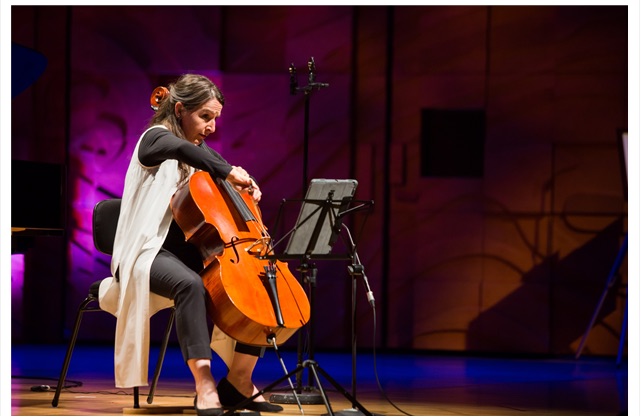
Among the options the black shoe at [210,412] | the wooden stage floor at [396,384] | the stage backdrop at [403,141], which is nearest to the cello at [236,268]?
the black shoe at [210,412]

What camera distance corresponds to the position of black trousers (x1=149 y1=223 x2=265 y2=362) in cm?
321

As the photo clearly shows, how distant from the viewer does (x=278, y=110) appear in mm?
6895

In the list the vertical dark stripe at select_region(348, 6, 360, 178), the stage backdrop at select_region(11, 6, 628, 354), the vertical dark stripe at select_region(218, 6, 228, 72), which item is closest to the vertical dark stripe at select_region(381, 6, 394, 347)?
the stage backdrop at select_region(11, 6, 628, 354)

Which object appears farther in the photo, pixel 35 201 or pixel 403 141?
pixel 403 141

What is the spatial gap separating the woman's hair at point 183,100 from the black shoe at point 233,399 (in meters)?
0.79

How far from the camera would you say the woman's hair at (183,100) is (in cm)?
358

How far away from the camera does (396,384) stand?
489 cm

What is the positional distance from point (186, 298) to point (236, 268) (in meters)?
0.21

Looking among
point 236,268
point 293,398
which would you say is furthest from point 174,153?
point 293,398

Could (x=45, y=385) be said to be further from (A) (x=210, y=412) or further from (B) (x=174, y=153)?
(B) (x=174, y=153)

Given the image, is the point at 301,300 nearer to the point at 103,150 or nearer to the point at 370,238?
the point at 370,238

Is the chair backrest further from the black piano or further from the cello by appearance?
the black piano

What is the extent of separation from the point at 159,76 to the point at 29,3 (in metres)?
1.09

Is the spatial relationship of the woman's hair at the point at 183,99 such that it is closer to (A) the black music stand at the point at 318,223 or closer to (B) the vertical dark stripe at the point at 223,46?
(A) the black music stand at the point at 318,223
